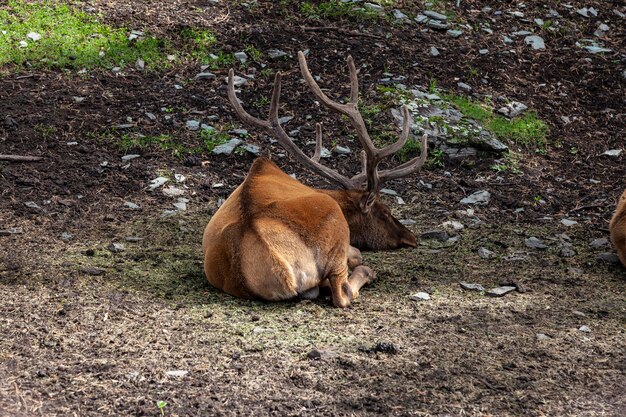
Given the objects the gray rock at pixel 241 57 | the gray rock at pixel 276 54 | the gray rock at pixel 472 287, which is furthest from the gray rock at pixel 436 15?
the gray rock at pixel 472 287

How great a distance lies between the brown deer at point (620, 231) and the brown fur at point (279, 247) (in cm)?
194

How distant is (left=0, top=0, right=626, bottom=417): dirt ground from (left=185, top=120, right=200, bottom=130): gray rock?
0.09 metres

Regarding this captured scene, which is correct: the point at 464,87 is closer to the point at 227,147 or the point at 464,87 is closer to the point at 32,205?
the point at 227,147

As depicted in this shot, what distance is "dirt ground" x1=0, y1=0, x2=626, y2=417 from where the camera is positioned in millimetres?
5000

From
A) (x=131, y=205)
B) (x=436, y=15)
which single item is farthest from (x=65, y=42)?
(x=436, y=15)

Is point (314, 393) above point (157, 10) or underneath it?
above

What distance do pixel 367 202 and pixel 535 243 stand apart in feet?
4.66

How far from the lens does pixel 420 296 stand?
6.48 m

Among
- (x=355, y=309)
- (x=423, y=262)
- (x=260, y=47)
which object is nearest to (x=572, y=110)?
(x=260, y=47)

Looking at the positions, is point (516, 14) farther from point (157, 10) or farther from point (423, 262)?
point (423, 262)

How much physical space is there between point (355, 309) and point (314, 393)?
1.44 meters

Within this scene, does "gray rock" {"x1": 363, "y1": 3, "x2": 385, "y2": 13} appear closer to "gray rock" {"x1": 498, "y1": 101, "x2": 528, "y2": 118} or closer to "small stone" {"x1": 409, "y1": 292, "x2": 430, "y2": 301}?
"gray rock" {"x1": 498, "y1": 101, "x2": 528, "y2": 118}

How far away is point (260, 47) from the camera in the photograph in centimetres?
1133

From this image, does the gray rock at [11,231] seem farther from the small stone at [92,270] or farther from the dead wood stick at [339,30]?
the dead wood stick at [339,30]
